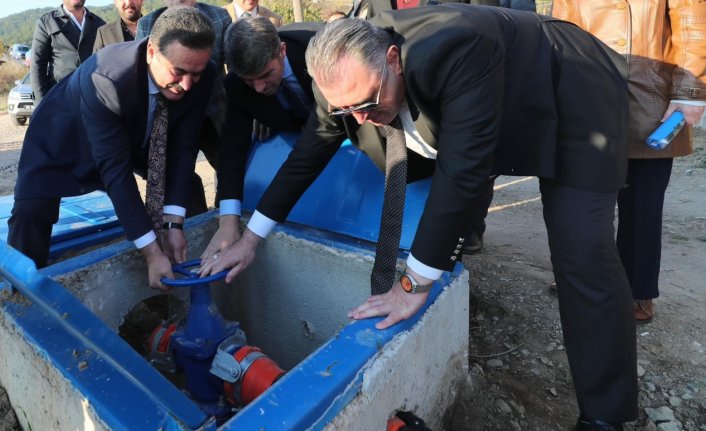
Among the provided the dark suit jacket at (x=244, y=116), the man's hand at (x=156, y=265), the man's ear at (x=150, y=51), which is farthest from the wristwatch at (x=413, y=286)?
the man's ear at (x=150, y=51)

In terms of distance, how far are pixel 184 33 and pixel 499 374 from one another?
1940 millimetres

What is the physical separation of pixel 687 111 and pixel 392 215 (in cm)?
130

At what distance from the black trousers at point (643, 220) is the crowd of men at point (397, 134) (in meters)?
0.27

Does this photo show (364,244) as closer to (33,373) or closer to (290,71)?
(290,71)

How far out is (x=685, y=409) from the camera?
82.8 inches

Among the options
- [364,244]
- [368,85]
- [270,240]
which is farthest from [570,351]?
[270,240]

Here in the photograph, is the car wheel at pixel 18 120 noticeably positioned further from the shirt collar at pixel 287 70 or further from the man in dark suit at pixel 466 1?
the shirt collar at pixel 287 70

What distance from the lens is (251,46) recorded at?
2.21 m

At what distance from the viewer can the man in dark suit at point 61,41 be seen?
441cm

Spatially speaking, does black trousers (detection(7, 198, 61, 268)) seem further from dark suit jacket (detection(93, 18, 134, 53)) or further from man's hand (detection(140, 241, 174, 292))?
dark suit jacket (detection(93, 18, 134, 53))

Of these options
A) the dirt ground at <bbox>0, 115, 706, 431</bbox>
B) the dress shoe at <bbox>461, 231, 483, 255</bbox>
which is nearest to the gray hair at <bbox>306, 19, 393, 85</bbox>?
the dirt ground at <bbox>0, 115, 706, 431</bbox>

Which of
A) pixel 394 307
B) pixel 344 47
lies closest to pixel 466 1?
pixel 344 47

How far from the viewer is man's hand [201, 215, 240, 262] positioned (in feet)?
7.15

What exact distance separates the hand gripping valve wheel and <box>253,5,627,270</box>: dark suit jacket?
2.41ft
